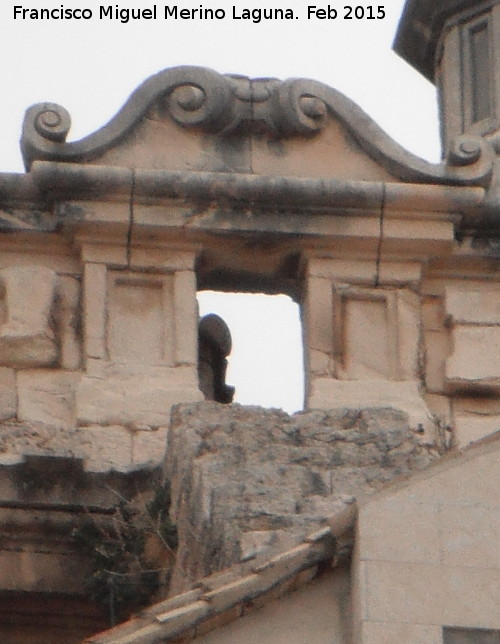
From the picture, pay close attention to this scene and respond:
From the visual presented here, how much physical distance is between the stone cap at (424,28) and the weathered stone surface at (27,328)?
14.7 ft

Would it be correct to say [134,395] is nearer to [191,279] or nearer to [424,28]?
[191,279]

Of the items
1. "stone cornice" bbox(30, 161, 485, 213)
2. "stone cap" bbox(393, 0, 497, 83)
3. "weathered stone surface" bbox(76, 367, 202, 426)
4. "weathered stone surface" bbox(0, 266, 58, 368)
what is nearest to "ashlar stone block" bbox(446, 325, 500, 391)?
"stone cornice" bbox(30, 161, 485, 213)

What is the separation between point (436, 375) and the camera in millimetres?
15891

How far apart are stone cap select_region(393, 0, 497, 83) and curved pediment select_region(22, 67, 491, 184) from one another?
3.17 m

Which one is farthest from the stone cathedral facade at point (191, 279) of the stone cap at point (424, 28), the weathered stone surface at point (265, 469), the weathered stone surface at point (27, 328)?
the stone cap at point (424, 28)

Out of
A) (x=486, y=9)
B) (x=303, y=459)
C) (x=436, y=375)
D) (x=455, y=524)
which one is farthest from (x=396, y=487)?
(x=486, y=9)

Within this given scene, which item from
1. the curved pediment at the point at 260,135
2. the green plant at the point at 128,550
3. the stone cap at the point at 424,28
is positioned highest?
the stone cap at the point at 424,28

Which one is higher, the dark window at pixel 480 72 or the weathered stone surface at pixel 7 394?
the dark window at pixel 480 72

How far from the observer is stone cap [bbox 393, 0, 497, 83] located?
1925 cm

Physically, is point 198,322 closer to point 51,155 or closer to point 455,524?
point 51,155

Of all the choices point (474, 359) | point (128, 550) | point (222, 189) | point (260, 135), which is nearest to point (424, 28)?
point (260, 135)

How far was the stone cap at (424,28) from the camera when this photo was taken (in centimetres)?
1925

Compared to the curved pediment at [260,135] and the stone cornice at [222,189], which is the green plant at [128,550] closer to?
the stone cornice at [222,189]

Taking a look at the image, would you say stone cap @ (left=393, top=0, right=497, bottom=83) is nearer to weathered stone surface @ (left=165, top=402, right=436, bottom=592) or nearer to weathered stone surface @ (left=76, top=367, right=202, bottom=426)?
weathered stone surface @ (left=76, top=367, right=202, bottom=426)
